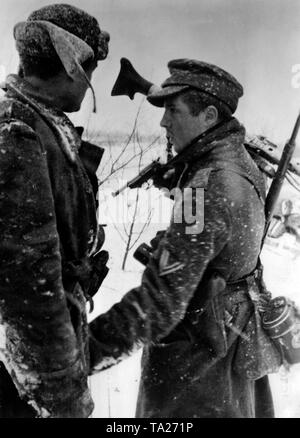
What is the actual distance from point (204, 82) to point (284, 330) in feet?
2.87

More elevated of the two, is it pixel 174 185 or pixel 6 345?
pixel 174 185

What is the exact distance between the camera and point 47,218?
91 cm

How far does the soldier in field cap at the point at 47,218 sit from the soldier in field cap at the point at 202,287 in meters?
0.22

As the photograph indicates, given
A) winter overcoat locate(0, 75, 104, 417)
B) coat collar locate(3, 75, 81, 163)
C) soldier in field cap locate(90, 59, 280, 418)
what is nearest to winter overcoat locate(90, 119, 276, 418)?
soldier in field cap locate(90, 59, 280, 418)

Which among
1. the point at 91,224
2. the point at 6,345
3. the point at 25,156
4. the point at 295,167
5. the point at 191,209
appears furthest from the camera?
the point at 295,167

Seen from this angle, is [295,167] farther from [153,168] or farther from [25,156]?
[25,156]

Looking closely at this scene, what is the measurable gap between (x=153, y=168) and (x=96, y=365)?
122 centimetres

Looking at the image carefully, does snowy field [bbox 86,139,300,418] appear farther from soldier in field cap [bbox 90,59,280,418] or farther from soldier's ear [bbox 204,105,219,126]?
soldier's ear [bbox 204,105,219,126]

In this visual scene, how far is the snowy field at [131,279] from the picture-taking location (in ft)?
6.97

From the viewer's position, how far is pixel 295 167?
2154 mm

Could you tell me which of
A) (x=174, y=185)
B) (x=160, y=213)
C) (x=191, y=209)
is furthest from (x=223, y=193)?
(x=160, y=213)

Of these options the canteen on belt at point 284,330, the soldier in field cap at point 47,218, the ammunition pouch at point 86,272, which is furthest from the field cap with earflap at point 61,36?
the canteen on belt at point 284,330

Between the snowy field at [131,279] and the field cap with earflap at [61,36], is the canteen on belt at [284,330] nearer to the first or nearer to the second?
the snowy field at [131,279]
